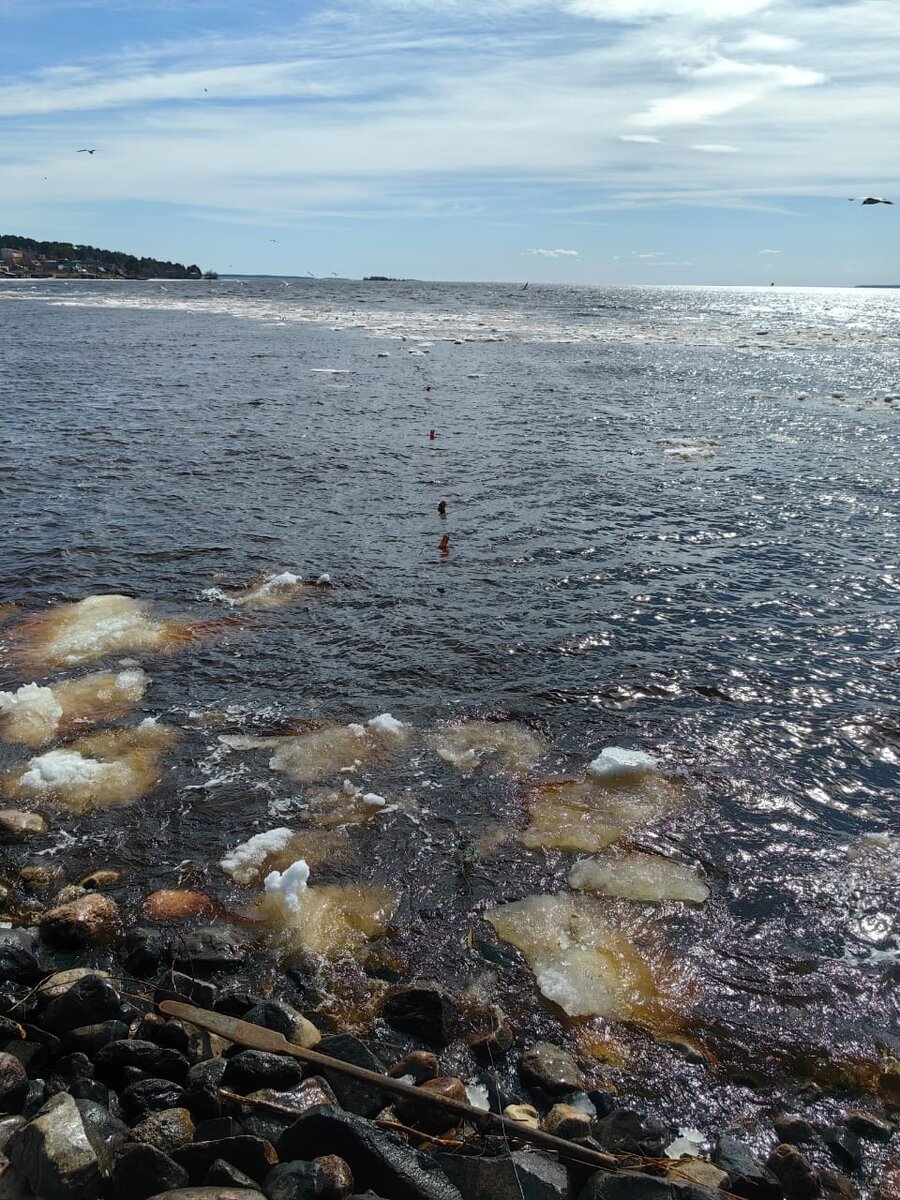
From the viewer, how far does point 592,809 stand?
8.31 m

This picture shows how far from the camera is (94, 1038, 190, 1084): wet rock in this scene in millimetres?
5250

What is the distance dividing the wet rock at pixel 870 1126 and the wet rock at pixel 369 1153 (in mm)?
2653

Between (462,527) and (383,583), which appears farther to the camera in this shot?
(462,527)

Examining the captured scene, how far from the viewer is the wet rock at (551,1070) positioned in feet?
17.9

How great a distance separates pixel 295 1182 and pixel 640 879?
404 centimetres

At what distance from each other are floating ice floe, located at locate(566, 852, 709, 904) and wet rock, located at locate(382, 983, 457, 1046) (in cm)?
185

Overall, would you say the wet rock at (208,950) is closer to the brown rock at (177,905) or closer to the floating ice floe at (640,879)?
the brown rock at (177,905)

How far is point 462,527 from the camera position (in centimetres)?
1666

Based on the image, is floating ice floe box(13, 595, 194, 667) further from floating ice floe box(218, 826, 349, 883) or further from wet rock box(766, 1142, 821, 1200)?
wet rock box(766, 1142, 821, 1200)

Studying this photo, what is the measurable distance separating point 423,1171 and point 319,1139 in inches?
23.9

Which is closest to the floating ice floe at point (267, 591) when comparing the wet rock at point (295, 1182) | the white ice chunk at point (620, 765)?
the white ice chunk at point (620, 765)

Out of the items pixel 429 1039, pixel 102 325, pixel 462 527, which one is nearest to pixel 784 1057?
pixel 429 1039

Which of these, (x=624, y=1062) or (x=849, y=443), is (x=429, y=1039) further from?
(x=849, y=443)

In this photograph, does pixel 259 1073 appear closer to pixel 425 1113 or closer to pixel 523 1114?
pixel 425 1113
